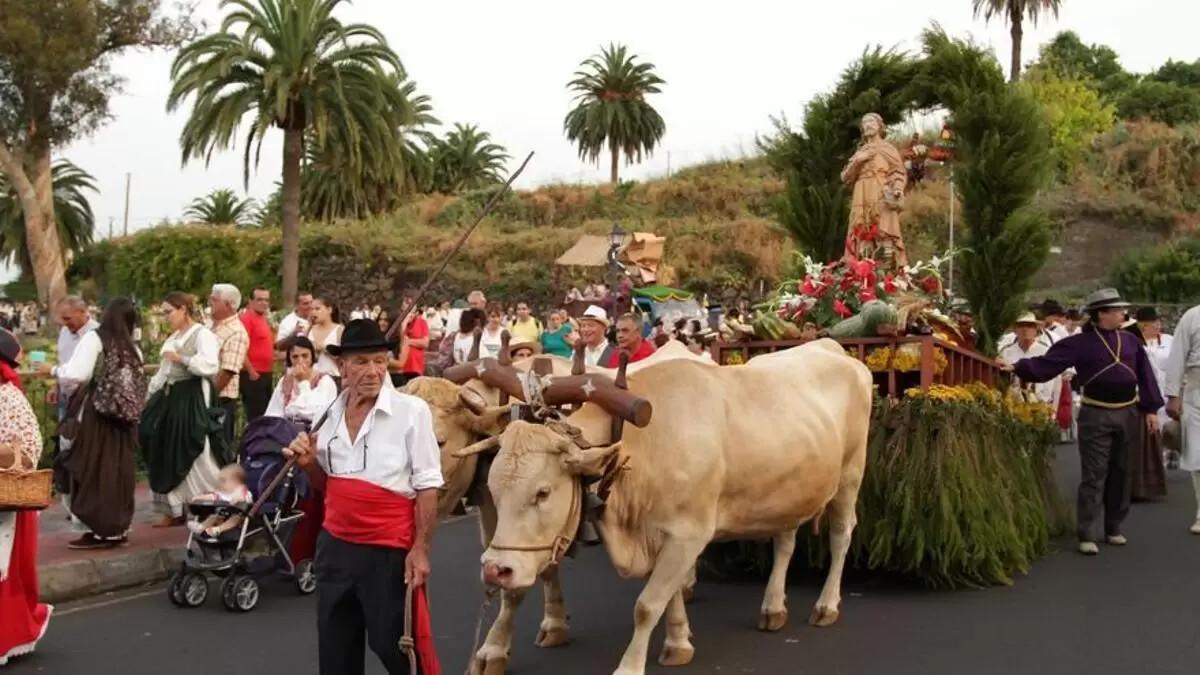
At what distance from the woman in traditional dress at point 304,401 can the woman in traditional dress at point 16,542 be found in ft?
6.28

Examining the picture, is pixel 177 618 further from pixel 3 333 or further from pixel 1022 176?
pixel 1022 176

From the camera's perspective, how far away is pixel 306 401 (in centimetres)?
846

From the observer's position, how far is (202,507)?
782 centimetres

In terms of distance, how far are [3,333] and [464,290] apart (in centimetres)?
3370

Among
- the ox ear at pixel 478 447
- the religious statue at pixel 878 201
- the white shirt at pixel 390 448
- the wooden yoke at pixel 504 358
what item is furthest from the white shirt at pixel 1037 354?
the white shirt at pixel 390 448

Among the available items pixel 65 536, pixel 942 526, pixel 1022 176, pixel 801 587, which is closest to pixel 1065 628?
pixel 942 526

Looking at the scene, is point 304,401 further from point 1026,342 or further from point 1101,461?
point 1026,342

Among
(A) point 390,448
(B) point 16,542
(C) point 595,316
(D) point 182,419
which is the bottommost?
(B) point 16,542

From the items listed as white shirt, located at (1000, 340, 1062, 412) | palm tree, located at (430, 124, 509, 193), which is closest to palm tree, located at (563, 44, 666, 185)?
palm tree, located at (430, 124, 509, 193)

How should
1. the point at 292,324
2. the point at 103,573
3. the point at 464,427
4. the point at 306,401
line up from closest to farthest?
the point at 464,427 → the point at 103,573 → the point at 306,401 → the point at 292,324

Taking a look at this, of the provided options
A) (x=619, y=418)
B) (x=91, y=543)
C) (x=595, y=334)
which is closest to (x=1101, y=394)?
(x=595, y=334)

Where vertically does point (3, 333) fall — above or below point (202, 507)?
above

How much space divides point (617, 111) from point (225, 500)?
4860 cm

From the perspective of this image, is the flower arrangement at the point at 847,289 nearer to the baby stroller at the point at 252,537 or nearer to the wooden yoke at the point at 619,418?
the wooden yoke at the point at 619,418
